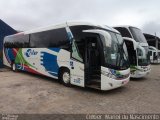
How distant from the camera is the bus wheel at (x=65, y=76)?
30.7 ft

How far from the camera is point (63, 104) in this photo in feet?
21.9

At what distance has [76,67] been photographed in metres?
8.67

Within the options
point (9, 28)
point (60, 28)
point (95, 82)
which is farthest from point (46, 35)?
point (9, 28)

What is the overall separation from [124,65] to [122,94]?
125 cm

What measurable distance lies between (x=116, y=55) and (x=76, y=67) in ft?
6.11

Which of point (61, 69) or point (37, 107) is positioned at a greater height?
point (61, 69)

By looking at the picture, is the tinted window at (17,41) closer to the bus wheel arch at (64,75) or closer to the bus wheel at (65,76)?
the bus wheel arch at (64,75)

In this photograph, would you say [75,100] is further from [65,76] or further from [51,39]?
[51,39]

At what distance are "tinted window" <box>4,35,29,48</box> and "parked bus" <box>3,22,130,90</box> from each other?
1600 millimetres

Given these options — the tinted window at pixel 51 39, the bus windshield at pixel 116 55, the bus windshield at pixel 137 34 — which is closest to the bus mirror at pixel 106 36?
the bus windshield at pixel 116 55

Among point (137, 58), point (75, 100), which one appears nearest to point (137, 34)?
point (137, 58)

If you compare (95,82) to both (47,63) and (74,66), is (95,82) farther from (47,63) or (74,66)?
(47,63)

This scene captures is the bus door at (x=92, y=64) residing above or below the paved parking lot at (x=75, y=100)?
above

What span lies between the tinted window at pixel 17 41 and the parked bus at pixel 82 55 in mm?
1600
